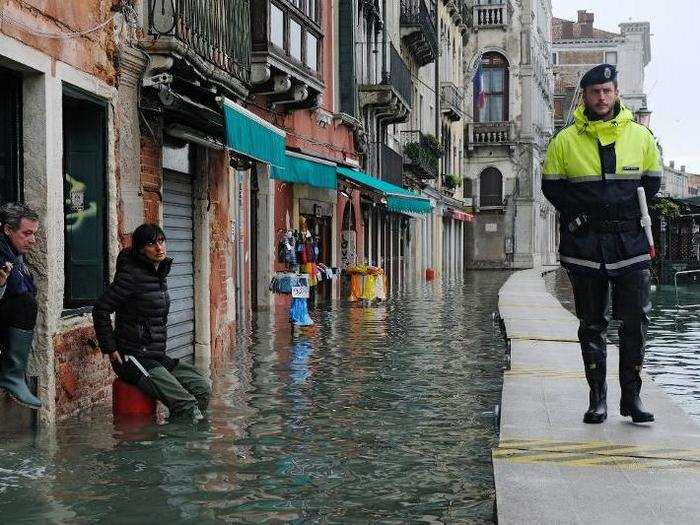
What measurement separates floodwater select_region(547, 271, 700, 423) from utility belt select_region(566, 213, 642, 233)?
239 cm

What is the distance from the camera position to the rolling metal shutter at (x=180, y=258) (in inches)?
426

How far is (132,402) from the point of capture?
26.0 feet

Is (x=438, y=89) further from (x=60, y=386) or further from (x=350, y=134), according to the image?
(x=60, y=386)

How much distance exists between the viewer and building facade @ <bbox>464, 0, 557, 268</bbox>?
205 feet

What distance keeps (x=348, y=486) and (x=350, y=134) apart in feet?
70.5

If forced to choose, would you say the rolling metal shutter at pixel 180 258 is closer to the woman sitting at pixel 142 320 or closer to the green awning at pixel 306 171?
the woman sitting at pixel 142 320

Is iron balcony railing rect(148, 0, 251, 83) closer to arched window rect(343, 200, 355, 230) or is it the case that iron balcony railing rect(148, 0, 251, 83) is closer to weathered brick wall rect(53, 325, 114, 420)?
weathered brick wall rect(53, 325, 114, 420)

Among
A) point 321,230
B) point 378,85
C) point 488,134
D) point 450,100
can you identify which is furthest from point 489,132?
point 321,230

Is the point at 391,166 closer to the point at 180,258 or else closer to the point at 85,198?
the point at 180,258

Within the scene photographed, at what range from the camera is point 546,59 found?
7550 cm

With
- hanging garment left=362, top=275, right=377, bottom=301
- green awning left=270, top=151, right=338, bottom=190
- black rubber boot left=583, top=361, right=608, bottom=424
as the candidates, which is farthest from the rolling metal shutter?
hanging garment left=362, top=275, right=377, bottom=301

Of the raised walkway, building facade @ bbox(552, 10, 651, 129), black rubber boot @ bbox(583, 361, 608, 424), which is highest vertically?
building facade @ bbox(552, 10, 651, 129)

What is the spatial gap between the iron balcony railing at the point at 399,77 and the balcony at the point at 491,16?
29.4 metres

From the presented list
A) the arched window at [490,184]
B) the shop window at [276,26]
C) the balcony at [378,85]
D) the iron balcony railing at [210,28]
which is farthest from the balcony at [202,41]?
the arched window at [490,184]
